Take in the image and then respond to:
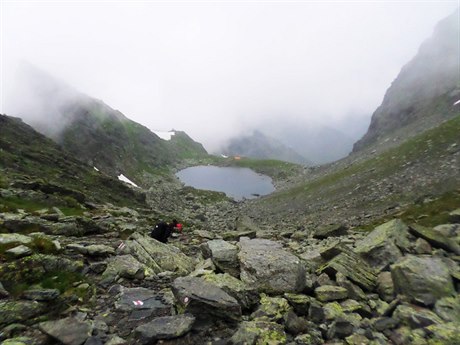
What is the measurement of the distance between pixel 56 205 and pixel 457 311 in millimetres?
36906

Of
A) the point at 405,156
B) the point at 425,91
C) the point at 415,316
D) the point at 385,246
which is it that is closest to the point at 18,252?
the point at 415,316

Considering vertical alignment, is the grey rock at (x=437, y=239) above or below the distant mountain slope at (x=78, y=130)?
below

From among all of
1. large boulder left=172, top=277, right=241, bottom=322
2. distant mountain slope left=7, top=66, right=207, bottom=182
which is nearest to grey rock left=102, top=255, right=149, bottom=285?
large boulder left=172, top=277, right=241, bottom=322

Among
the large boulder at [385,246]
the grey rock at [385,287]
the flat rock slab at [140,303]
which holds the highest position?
the large boulder at [385,246]

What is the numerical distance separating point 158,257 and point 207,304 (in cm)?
671

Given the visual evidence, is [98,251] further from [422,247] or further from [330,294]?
[422,247]

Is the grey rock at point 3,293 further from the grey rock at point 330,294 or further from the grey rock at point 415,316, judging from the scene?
the grey rock at point 415,316

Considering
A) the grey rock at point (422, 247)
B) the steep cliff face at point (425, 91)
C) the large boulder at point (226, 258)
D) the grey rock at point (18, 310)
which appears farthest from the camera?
the steep cliff face at point (425, 91)

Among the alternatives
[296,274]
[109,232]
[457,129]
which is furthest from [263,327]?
[457,129]

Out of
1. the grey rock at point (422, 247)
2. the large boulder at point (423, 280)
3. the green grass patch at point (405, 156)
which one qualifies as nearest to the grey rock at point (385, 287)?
the large boulder at point (423, 280)

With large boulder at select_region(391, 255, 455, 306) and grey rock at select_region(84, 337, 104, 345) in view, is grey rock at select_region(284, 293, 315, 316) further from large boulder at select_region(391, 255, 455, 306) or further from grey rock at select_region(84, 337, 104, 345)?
grey rock at select_region(84, 337, 104, 345)

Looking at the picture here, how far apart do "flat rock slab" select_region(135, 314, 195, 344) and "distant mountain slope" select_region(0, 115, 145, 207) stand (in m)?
37.1

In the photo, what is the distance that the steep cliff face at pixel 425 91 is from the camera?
89.8 meters

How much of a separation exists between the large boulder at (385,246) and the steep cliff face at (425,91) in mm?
77505
